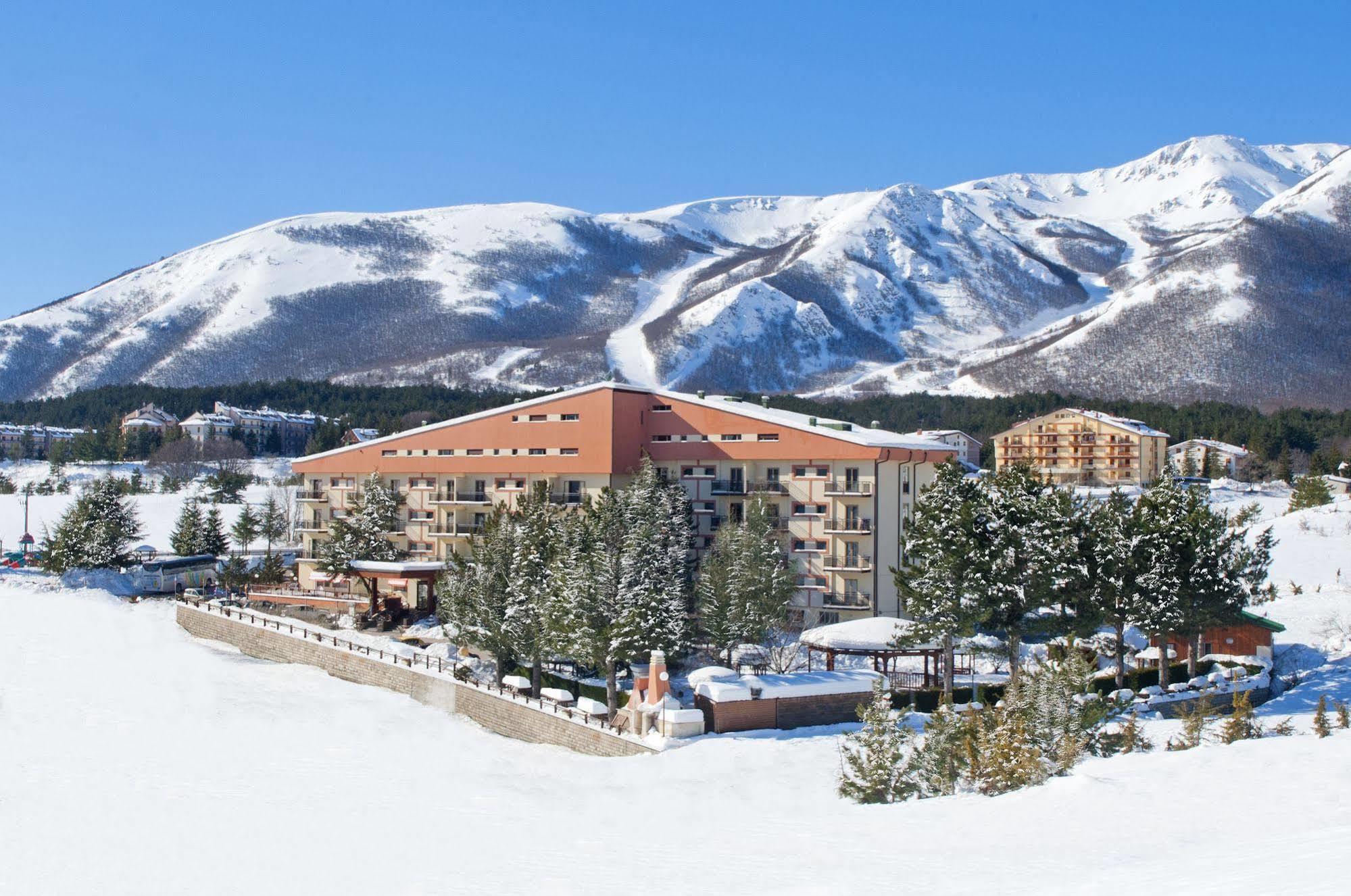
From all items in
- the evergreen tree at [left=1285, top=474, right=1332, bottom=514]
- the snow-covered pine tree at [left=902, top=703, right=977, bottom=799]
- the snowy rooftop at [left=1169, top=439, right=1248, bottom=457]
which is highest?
the snowy rooftop at [left=1169, top=439, right=1248, bottom=457]

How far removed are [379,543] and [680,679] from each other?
827 inches

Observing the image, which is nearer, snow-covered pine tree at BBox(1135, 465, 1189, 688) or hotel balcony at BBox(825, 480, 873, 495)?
snow-covered pine tree at BBox(1135, 465, 1189, 688)

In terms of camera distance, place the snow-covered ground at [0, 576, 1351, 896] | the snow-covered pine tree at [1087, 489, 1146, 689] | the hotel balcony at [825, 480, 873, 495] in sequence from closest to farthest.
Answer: the snow-covered ground at [0, 576, 1351, 896]
the snow-covered pine tree at [1087, 489, 1146, 689]
the hotel balcony at [825, 480, 873, 495]

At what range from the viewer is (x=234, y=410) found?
156m

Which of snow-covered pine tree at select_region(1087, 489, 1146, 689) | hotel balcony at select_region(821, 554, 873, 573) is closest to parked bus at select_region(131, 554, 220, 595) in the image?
hotel balcony at select_region(821, 554, 873, 573)

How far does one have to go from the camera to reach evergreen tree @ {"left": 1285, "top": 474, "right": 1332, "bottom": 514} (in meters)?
73.1

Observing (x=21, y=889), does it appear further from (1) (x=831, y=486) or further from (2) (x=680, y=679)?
(1) (x=831, y=486)

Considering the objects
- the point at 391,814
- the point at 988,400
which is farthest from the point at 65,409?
the point at 391,814

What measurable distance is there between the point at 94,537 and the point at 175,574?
4.66m

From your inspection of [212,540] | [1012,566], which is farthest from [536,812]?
[212,540]

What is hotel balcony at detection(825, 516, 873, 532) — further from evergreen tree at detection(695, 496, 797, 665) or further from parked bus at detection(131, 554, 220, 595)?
parked bus at detection(131, 554, 220, 595)

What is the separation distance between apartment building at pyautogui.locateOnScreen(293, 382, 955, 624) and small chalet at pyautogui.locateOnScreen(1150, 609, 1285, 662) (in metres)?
11.9

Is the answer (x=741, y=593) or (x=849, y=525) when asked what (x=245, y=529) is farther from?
(x=741, y=593)

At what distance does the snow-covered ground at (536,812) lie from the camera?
15.0 m
